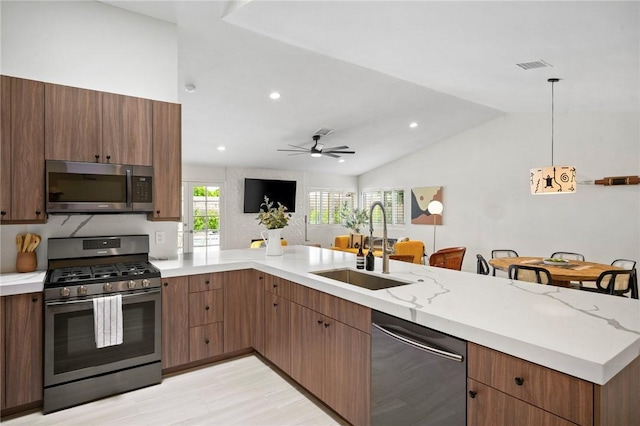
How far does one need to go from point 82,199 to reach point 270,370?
2.02 m

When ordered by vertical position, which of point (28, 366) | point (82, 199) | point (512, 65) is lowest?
point (28, 366)

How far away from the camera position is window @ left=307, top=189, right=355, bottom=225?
1003 cm

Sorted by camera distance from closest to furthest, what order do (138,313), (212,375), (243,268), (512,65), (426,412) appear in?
1. (426,412)
2. (138,313)
3. (212,375)
4. (243,268)
5. (512,65)

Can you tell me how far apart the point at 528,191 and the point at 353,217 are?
15.6ft

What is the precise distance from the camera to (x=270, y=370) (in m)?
2.92

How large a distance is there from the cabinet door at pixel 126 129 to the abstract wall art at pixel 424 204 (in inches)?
260

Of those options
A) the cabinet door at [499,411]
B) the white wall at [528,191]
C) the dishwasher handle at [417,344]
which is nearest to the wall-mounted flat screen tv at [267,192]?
the white wall at [528,191]

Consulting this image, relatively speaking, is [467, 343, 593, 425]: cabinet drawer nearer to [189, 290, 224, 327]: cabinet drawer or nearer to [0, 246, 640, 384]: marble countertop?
[0, 246, 640, 384]: marble countertop

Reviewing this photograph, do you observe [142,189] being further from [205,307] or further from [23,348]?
[23,348]

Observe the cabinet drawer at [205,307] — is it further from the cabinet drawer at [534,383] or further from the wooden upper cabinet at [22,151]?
the cabinet drawer at [534,383]

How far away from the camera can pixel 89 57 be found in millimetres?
2961

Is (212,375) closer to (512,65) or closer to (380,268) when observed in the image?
(380,268)

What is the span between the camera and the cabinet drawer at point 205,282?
2895mm

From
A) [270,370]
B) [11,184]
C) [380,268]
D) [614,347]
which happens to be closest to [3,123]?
[11,184]
